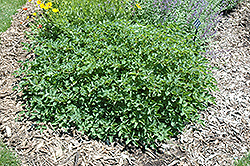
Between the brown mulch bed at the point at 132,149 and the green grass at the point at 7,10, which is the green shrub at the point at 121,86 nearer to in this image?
the brown mulch bed at the point at 132,149

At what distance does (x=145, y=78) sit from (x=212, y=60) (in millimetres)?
2125

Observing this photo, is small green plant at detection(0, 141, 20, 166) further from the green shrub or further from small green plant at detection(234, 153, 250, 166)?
small green plant at detection(234, 153, 250, 166)

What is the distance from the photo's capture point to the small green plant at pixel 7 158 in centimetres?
266

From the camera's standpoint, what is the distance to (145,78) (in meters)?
2.90

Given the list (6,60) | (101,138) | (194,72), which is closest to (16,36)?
(6,60)

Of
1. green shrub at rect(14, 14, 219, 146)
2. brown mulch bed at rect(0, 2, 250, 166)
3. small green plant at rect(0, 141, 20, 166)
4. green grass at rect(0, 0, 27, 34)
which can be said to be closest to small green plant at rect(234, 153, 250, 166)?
brown mulch bed at rect(0, 2, 250, 166)

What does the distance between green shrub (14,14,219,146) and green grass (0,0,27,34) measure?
2.02 m

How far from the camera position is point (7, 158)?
270 cm

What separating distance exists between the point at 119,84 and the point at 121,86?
9 centimetres

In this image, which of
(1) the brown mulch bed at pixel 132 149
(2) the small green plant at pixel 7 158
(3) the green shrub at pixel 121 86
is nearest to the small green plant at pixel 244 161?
(1) the brown mulch bed at pixel 132 149

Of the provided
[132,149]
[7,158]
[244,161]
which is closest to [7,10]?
[7,158]

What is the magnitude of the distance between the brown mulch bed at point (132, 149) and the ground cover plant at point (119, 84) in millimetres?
177

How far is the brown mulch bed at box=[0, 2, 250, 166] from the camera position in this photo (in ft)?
9.19

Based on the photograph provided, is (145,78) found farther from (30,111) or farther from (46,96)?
(30,111)
